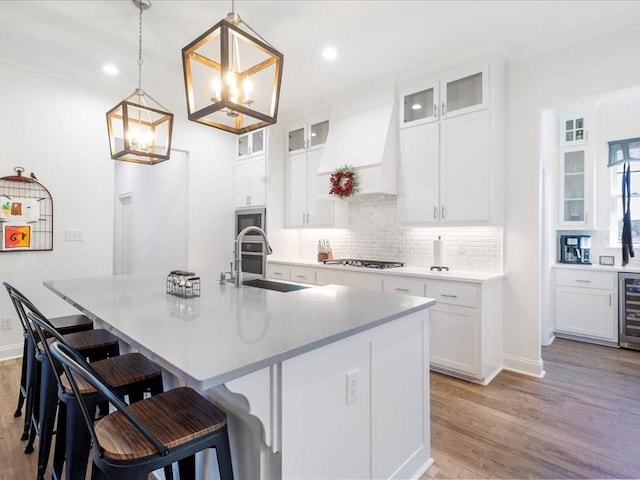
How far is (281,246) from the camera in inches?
200

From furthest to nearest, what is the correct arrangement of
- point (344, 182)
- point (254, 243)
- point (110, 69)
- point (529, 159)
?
point (254, 243) → point (344, 182) → point (110, 69) → point (529, 159)

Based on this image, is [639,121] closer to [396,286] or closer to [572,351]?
[572,351]

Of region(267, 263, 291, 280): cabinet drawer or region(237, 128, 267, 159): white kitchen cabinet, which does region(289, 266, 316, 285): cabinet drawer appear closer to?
region(267, 263, 291, 280): cabinet drawer

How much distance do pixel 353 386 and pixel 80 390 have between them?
1085mm

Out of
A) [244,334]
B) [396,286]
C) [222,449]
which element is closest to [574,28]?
[396,286]

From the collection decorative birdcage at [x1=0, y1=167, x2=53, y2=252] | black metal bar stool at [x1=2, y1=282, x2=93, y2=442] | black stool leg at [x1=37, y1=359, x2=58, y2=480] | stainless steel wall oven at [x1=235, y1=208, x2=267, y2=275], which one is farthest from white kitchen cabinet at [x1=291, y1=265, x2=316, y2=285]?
black stool leg at [x1=37, y1=359, x2=58, y2=480]

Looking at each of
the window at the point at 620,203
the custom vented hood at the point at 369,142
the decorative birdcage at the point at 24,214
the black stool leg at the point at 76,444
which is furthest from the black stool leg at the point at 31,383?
the window at the point at 620,203

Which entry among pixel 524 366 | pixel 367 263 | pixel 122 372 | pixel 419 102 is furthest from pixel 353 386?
pixel 419 102

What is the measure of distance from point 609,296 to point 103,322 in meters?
4.77

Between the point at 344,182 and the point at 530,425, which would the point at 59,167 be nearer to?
the point at 344,182

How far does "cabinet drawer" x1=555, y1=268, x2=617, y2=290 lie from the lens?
12.8 ft

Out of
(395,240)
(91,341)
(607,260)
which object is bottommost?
(91,341)

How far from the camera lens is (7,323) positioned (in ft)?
11.3

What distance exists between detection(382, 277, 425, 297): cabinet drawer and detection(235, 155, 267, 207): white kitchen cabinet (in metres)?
2.17
